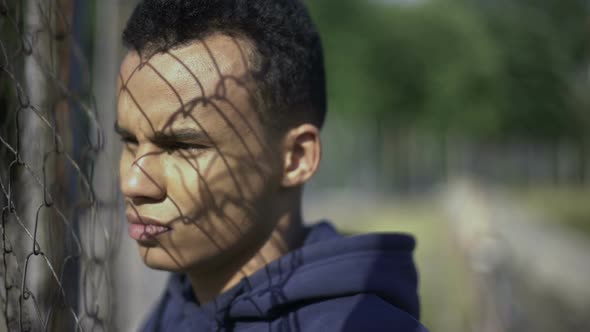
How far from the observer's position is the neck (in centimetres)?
159

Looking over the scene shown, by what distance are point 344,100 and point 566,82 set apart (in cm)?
672

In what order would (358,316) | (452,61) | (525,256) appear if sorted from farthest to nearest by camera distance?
(452,61) → (525,256) → (358,316)

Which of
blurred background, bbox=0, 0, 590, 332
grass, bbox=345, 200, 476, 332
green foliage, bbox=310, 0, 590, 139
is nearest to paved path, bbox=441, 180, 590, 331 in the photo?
blurred background, bbox=0, 0, 590, 332

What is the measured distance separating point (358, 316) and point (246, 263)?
0.33 metres

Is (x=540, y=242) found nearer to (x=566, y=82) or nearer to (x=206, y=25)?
(x=566, y=82)

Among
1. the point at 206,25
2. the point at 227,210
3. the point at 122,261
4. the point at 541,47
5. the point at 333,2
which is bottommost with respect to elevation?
the point at 122,261

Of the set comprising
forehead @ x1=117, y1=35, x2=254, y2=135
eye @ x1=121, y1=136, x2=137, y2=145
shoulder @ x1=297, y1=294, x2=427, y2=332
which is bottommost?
shoulder @ x1=297, y1=294, x2=427, y2=332

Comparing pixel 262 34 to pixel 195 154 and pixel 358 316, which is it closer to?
pixel 195 154

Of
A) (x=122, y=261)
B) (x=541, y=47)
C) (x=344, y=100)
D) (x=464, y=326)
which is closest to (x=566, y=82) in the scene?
(x=541, y=47)

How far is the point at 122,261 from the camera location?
3.85 metres

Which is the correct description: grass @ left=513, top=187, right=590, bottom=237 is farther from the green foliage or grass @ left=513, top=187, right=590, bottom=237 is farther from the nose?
the nose

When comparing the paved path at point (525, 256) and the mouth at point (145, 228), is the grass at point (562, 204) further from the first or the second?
the mouth at point (145, 228)

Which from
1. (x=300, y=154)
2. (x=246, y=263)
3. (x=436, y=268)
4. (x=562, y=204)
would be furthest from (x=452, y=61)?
(x=246, y=263)

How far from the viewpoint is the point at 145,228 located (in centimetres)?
147
